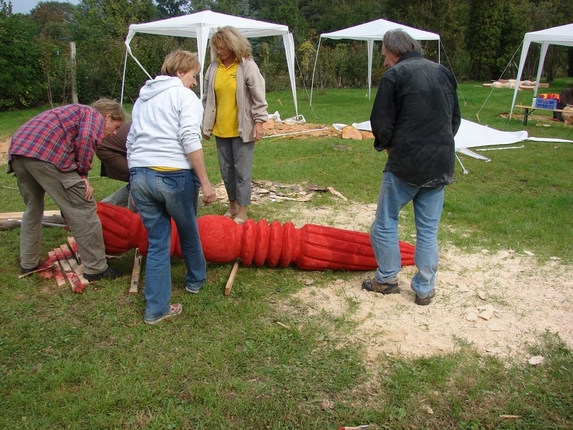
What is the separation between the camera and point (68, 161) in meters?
3.57

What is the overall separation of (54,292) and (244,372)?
189cm

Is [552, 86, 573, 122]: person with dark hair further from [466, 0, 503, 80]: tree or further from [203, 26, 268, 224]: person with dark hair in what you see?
[466, 0, 503, 80]: tree

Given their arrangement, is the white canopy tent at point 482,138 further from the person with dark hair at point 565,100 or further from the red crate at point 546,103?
the person with dark hair at point 565,100

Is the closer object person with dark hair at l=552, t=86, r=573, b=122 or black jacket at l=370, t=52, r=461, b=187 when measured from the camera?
black jacket at l=370, t=52, r=461, b=187

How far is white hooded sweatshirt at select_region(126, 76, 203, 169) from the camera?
119 inches

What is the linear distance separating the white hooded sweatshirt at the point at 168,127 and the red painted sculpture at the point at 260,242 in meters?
1.12

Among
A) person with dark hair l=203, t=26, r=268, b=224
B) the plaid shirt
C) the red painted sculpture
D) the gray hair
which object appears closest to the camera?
the gray hair

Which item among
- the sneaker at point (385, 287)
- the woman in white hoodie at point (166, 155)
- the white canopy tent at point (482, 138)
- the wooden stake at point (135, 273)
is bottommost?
the white canopy tent at point (482, 138)

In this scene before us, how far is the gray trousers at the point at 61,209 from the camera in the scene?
3562mm

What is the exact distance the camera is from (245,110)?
16.2 ft

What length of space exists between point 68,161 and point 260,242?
5.34ft

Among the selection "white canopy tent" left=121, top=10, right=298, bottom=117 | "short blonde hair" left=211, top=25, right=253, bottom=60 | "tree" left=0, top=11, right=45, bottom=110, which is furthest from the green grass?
"tree" left=0, top=11, right=45, bottom=110

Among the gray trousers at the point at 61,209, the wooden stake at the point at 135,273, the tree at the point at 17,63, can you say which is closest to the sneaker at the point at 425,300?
the wooden stake at the point at 135,273

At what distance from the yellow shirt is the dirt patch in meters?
1.84
